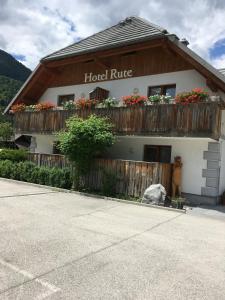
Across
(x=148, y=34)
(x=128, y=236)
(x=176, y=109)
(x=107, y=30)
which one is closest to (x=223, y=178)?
(x=176, y=109)

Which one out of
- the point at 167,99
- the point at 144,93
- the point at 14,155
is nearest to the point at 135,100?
the point at 167,99

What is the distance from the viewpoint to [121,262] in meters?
5.88

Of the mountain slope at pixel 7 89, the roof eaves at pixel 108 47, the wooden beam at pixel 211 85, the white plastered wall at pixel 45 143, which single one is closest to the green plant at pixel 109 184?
the wooden beam at pixel 211 85

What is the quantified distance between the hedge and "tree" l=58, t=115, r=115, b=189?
64 cm

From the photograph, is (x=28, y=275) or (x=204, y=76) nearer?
(x=28, y=275)

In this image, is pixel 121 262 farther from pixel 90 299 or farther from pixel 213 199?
pixel 213 199

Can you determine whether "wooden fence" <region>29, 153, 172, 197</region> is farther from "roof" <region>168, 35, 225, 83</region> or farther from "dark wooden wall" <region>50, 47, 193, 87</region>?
"dark wooden wall" <region>50, 47, 193, 87</region>

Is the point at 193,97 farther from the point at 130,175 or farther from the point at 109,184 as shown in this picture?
the point at 109,184

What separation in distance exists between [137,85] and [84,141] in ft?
15.5

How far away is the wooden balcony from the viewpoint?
12.4 m

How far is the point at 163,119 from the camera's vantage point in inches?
A: 540

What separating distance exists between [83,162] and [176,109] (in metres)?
4.41

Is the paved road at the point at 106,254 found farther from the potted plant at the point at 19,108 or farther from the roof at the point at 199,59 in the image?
the potted plant at the point at 19,108

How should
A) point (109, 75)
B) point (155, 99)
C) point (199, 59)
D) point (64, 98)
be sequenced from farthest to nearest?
point (64, 98) → point (109, 75) → point (155, 99) → point (199, 59)
